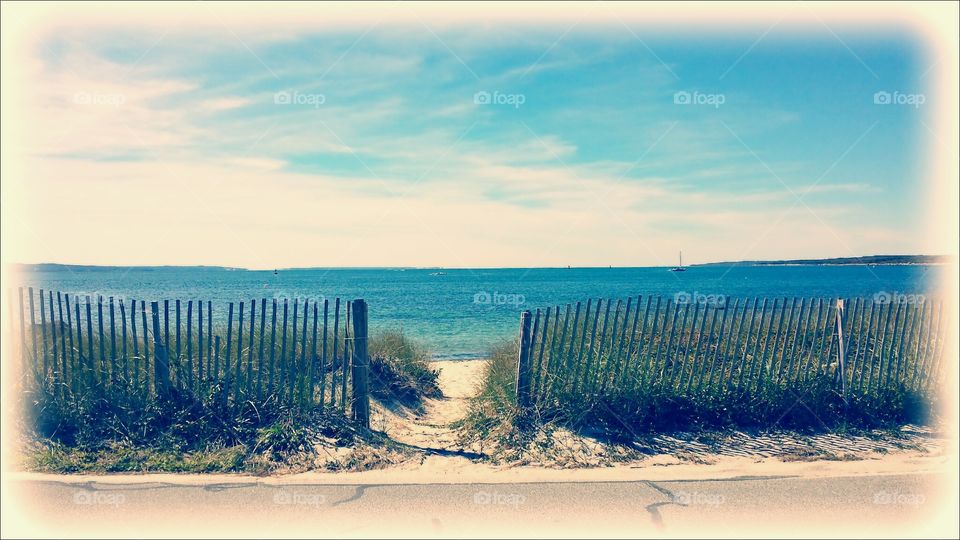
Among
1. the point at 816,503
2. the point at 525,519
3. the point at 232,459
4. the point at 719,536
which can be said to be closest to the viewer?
the point at 719,536

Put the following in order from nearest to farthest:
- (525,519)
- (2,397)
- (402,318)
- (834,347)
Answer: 1. (525,519)
2. (2,397)
3. (834,347)
4. (402,318)

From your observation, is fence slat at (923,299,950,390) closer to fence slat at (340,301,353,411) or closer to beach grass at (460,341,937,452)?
beach grass at (460,341,937,452)

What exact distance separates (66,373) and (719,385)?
27.9ft

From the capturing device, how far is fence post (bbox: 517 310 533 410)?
7.64m

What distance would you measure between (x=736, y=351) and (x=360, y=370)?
17.3ft

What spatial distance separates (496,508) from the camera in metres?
5.38

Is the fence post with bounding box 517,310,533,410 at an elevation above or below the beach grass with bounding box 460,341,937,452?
above

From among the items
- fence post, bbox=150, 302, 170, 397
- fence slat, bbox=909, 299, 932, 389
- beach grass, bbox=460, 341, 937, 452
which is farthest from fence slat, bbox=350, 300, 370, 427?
fence slat, bbox=909, 299, 932, 389

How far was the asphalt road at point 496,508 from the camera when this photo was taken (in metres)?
4.94

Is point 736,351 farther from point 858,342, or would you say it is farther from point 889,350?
point 889,350

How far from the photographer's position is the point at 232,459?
21.3 ft

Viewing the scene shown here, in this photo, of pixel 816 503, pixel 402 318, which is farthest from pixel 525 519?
pixel 402 318

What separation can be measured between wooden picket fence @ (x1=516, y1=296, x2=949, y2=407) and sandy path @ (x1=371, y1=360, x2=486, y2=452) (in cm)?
123

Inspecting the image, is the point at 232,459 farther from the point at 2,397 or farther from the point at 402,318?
the point at 402,318
